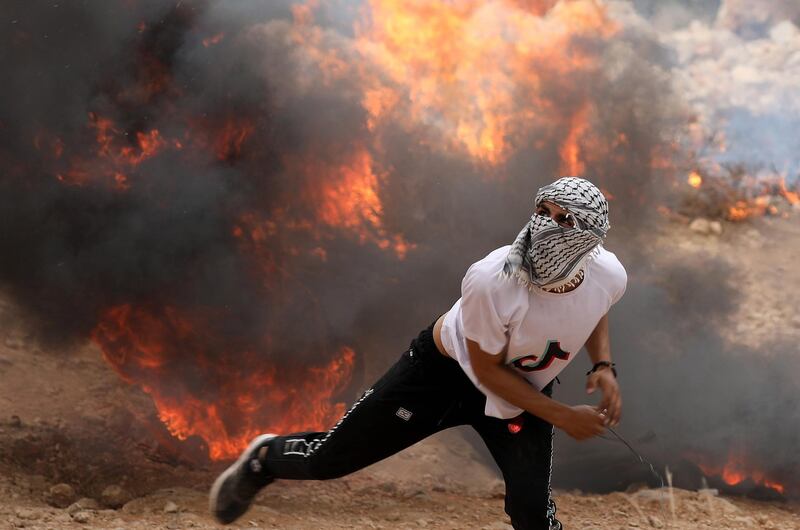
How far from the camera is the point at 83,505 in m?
4.14

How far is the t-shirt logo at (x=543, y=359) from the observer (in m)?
2.87

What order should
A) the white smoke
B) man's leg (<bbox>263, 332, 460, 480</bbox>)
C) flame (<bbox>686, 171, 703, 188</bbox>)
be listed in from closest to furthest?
man's leg (<bbox>263, 332, 460, 480</bbox>)
flame (<bbox>686, 171, 703, 188</bbox>)
the white smoke

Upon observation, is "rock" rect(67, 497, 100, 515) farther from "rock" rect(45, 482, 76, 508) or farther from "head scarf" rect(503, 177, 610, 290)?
"head scarf" rect(503, 177, 610, 290)

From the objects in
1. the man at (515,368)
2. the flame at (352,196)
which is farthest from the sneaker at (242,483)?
the flame at (352,196)

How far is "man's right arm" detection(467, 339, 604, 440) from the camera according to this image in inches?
111

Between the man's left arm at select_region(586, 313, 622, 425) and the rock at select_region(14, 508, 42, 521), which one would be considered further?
the rock at select_region(14, 508, 42, 521)

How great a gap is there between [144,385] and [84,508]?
3.96ft

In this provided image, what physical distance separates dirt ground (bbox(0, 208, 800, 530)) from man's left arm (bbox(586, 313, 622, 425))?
4.56ft

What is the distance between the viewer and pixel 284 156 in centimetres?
551

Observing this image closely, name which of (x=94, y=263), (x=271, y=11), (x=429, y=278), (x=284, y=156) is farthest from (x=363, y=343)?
(x=271, y=11)

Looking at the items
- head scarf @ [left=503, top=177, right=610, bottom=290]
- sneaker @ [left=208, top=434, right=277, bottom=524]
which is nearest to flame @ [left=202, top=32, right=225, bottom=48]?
sneaker @ [left=208, top=434, right=277, bottom=524]

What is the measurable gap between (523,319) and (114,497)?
2766 millimetres

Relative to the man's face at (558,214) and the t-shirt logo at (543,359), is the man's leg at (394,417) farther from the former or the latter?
the man's face at (558,214)

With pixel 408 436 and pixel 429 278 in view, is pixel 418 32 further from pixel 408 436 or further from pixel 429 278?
pixel 408 436
